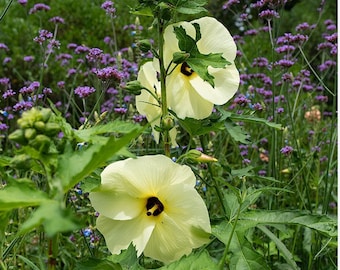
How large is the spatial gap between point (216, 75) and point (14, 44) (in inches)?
133

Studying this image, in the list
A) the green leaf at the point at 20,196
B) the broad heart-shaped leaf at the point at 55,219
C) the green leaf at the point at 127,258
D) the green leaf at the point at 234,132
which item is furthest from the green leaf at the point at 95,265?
the green leaf at the point at 234,132

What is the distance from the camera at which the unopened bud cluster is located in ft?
2.72

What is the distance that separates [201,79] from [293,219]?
1.09ft

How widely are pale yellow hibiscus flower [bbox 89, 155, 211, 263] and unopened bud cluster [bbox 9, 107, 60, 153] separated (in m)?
0.24

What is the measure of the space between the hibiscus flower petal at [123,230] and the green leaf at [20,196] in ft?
0.99

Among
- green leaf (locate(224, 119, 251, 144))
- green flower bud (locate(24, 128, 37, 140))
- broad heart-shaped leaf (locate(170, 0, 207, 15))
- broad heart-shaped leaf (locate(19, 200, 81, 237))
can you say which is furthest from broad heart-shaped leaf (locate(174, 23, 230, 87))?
broad heart-shaped leaf (locate(19, 200, 81, 237))

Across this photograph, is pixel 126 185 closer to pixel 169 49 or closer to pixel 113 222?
pixel 113 222

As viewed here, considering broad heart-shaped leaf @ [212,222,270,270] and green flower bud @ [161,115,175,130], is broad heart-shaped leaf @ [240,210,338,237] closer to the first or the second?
broad heart-shaped leaf @ [212,222,270,270]

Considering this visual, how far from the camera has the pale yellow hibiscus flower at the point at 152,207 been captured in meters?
1.09

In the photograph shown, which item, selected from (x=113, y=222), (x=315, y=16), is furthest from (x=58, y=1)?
(x=113, y=222)

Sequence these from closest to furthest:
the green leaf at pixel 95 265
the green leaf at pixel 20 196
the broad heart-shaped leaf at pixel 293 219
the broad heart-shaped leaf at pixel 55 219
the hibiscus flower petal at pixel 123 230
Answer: the broad heart-shaped leaf at pixel 55 219
the green leaf at pixel 20 196
the green leaf at pixel 95 265
the hibiscus flower petal at pixel 123 230
the broad heart-shaped leaf at pixel 293 219

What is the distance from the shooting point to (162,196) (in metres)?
1.12

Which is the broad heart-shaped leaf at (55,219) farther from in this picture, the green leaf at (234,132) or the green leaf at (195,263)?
the green leaf at (234,132)

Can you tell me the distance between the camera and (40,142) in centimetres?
83
